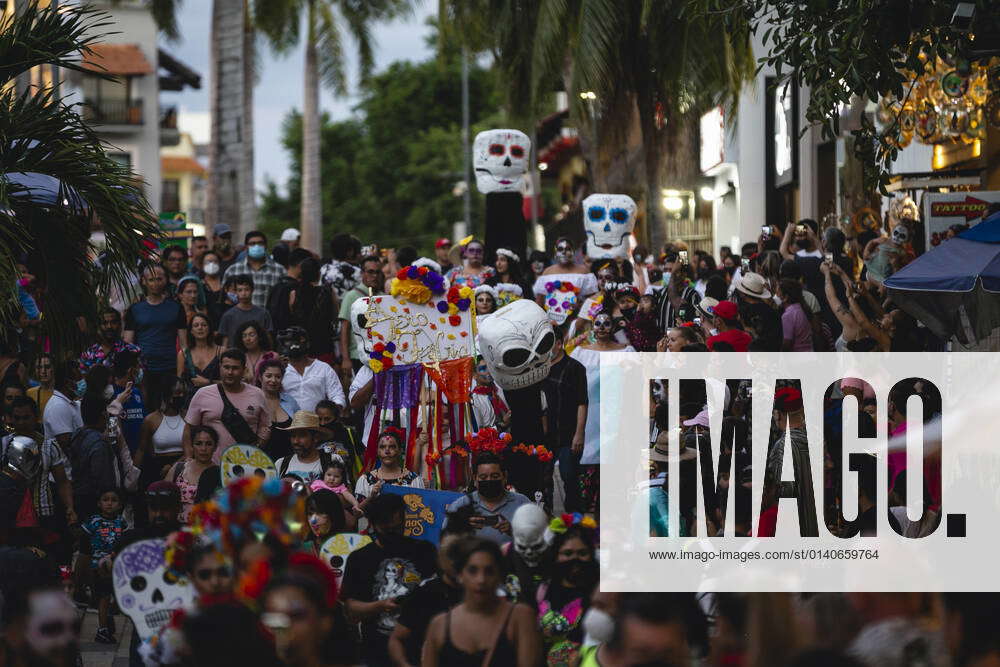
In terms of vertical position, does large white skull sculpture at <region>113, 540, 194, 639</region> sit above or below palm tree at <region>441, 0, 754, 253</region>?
below

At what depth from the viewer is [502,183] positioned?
1712cm

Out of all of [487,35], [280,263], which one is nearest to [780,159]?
[487,35]

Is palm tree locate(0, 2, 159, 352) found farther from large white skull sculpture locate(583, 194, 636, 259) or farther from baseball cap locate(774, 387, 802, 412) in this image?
large white skull sculpture locate(583, 194, 636, 259)

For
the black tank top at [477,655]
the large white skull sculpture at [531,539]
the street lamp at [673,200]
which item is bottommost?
the black tank top at [477,655]

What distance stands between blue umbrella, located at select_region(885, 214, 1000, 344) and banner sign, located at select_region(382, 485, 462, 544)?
3.54m

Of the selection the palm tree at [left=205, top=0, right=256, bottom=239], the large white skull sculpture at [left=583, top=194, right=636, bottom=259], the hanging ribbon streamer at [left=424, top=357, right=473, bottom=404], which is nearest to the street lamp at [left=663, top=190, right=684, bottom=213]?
the palm tree at [left=205, top=0, right=256, bottom=239]

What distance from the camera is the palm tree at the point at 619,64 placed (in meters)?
19.2

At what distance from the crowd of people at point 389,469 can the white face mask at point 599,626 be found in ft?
0.05

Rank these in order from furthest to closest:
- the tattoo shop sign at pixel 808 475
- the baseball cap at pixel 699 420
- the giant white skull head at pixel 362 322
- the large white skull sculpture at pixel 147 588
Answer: the giant white skull head at pixel 362 322, the baseball cap at pixel 699 420, the tattoo shop sign at pixel 808 475, the large white skull sculpture at pixel 147 588

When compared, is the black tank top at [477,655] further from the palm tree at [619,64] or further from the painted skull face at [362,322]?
the palm tree at [619,64]

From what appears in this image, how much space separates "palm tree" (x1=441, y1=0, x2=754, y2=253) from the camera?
19234mm

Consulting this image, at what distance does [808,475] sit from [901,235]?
17.5 ft

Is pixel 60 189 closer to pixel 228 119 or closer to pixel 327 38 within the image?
pixel 228 119

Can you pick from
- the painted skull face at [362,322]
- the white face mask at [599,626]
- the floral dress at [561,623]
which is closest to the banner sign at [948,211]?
the painted skull face at [362,322]
